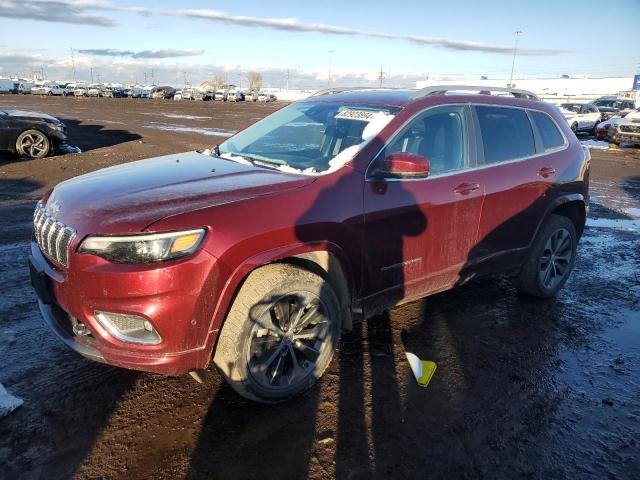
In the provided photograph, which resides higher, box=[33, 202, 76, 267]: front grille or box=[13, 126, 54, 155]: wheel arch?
box=[33, 202, 76, 267]: front grille

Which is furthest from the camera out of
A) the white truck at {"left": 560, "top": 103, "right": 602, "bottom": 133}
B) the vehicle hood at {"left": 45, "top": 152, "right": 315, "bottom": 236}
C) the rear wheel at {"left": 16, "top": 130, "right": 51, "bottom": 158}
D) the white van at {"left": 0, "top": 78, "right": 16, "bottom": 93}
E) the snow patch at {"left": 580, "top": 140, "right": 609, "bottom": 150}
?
the white van at {"left": 0, "top": 78, "right": 16, "bottom": 93}

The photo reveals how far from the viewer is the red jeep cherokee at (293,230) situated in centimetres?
260

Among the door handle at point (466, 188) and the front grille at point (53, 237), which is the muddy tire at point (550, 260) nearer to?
the door handle at point (466, 188)

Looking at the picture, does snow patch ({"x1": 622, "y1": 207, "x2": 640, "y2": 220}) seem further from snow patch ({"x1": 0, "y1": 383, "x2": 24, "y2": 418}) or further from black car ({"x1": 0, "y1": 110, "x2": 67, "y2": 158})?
black car ({"x1": 0, "y1": 110, "x2": 67, "y2": 158})

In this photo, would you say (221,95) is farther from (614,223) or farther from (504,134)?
(504,134)

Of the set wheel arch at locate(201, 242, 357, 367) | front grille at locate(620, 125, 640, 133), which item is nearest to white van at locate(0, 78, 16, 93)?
front grille at locate(620, 125, 640, 133)

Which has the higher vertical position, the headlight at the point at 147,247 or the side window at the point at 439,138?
the side window at the point at 439,138

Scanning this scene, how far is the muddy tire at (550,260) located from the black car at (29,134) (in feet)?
39.4

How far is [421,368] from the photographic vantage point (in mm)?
3523

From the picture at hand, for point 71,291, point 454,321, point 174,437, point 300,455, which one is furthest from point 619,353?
point 71,291

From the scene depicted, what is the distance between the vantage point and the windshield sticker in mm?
3738

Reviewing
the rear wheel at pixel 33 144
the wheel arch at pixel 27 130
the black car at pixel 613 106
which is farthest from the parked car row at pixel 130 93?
the rear wheel at pixel 33 144

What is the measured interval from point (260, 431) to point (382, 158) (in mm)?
1886

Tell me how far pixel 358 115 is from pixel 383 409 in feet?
7.01
